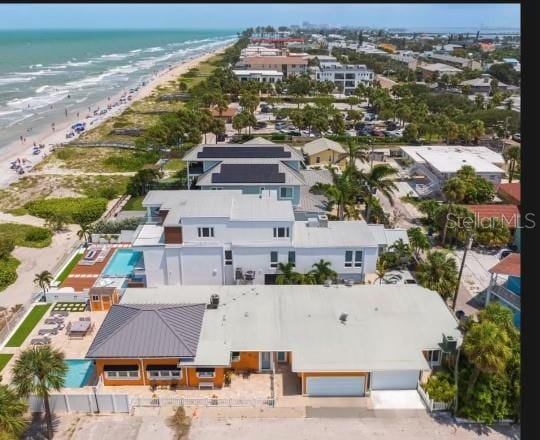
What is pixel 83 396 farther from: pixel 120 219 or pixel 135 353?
pixel 120 219

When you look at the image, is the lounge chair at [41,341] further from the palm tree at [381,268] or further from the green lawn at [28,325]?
the palm tree at [381,268]

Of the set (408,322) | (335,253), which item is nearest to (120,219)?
(335,253)

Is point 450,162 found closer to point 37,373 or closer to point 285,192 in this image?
point 285,192

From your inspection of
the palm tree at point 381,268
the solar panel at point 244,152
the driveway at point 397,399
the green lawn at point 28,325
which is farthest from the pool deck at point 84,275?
the driveway at point 397,399

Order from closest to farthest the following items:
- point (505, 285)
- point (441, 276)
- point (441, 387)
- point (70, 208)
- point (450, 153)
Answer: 1. point (441, 387)
2. point (505, 285)
3. point (441, 276)
4. point (70, 208)
5. point (450, 153)

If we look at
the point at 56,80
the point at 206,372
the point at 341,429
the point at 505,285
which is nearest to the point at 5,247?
the point at 206,372

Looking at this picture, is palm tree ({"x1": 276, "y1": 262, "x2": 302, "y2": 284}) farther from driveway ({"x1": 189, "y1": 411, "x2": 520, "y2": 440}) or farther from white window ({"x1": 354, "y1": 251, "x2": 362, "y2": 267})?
driveway ({"x1": 189, "y1": 411, "x2": 520, "y2": 440})
